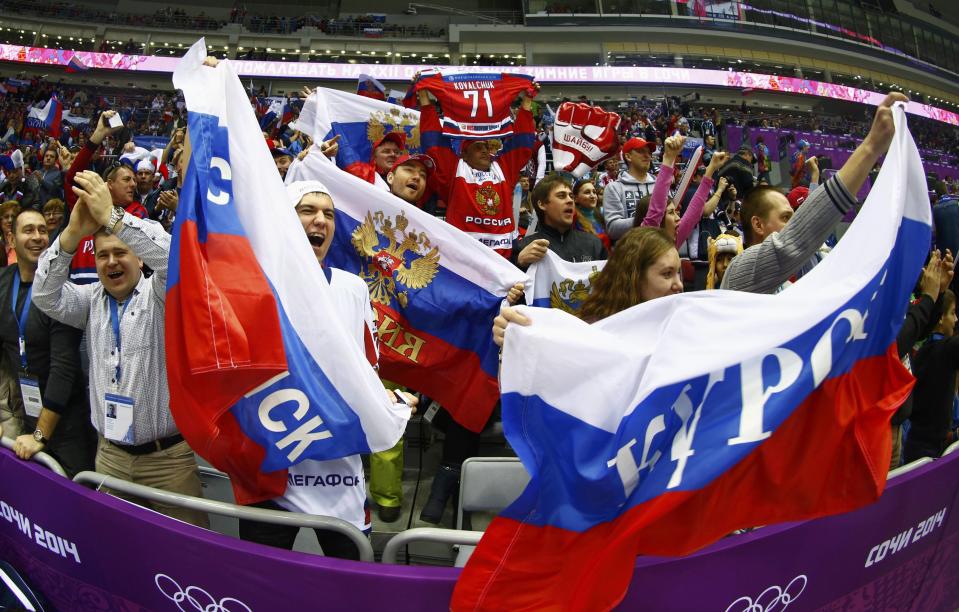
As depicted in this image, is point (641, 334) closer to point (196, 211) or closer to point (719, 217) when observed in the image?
point (196, 211)

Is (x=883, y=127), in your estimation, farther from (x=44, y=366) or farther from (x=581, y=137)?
(x=581, y=137)

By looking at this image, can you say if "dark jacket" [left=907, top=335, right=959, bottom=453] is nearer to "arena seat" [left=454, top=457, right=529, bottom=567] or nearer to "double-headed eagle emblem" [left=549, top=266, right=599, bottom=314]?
"double-headed eagle emblem" [left=549, top=266, right=599, bottom=314]

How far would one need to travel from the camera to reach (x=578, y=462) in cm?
177

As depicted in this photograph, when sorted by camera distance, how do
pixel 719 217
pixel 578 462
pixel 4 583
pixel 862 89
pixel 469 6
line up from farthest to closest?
pixel 469 6
pixel 862 89
pixel 719 217
pixel 4 583
pixel 578 462

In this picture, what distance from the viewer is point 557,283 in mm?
3660

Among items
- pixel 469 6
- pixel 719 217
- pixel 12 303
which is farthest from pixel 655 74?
pixel 12 303

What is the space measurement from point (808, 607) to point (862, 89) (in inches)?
1559

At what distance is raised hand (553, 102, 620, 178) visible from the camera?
19.3 ft

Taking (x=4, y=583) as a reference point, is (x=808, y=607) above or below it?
below

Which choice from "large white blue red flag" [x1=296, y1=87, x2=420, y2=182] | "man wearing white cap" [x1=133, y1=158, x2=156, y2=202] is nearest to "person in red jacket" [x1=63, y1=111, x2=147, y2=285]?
"man wearing white cap" [x1=133, y1=158, x2=156, y2=202]

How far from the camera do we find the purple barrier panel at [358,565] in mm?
1765

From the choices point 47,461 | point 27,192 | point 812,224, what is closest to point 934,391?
point 812,224

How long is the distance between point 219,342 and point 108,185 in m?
3.05

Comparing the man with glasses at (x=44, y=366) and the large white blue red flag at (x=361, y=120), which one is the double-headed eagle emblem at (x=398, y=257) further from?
the large white blue red flag at (x=361, y=120)
